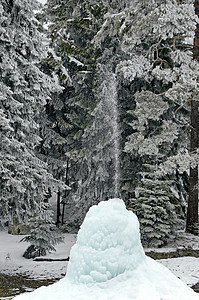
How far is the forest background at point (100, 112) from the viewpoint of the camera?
369 inches

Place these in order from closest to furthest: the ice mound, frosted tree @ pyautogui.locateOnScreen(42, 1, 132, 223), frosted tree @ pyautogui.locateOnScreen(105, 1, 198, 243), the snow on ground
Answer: the ice mound, the snow on ground, frosted tree @ pyautogui.locateOnScreen(105, 1, 198, 243), frosted tree @ pyautogui.locateOnScreen(42, 1, 132, 223)

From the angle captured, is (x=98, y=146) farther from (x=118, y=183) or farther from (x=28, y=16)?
(x=28, y=16)

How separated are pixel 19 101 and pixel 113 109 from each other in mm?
5447

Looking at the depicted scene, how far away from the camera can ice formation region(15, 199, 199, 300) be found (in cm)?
207

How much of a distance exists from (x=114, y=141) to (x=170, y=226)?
13.9ft

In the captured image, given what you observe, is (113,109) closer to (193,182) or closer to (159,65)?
(159,65)

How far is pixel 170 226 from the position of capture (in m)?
12.0

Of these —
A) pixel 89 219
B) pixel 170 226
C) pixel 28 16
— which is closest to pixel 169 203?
pixel 170 226

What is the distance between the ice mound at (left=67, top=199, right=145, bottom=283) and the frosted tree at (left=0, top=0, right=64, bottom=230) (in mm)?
6374

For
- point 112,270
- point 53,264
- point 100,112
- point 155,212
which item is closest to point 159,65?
point 100,112

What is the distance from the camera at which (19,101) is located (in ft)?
32.0

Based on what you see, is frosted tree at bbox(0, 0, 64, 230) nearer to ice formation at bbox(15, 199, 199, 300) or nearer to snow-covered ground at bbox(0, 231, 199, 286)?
snow-covered ground at bbox(0, 231, 199, 286)

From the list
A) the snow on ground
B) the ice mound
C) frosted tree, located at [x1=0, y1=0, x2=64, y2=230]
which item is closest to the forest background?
frosted tree, located at [x1=0, y1=0, x2=64, y2=230]

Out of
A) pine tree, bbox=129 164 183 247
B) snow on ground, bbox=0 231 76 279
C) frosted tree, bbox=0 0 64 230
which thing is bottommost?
snow on ground, bbox=0 231 76 279
